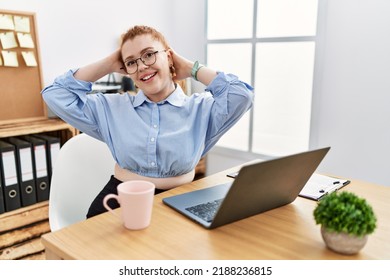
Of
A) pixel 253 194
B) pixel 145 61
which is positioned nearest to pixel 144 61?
pixel 145 61

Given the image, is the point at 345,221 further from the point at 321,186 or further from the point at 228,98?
the point at 228,98

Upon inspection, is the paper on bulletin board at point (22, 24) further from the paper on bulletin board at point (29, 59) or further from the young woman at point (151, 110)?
the young woman at point (151, 110)

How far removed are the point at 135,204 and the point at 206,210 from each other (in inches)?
7.9

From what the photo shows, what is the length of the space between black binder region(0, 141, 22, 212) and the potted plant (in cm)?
163

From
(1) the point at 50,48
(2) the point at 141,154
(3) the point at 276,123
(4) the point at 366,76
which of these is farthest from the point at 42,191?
(4) the point at 366,76

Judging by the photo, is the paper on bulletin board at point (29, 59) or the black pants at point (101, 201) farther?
the paper on bulletin board at point (29, 59)

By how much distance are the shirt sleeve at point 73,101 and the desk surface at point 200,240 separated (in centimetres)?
49

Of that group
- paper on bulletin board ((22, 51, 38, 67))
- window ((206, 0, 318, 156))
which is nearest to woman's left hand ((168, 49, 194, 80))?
paper on bulletin board ((22, 51, 38, 67))

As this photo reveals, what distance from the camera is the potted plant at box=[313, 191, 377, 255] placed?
0.64 metres

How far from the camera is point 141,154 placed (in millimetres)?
1142

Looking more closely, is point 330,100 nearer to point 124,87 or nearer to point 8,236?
point 124,87

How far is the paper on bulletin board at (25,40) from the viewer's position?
2006mm


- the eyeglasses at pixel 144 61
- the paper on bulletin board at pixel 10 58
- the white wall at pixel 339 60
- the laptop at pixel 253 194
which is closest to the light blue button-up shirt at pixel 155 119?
the eyeglasses at pixel 144 61

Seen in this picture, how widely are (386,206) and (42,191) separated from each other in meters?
1.74
